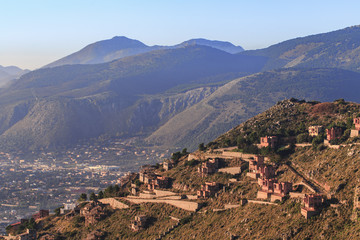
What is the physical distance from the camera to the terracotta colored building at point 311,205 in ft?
202

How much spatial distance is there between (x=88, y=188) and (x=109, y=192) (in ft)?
260

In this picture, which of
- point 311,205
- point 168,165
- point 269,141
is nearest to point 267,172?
point 269,141

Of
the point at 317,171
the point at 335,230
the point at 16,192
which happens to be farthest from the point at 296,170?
the point at 16,192

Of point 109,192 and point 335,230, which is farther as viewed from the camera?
point 109,192

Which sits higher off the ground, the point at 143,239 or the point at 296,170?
the point at 296,170

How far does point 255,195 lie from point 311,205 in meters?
12.1

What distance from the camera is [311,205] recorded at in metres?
62.0

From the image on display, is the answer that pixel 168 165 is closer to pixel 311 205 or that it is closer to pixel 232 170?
pixel 232 170

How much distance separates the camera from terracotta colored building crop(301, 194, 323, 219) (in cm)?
6156

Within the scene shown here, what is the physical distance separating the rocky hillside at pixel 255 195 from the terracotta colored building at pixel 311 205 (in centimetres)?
39

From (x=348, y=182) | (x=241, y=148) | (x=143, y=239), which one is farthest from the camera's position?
(x=241, y=148)

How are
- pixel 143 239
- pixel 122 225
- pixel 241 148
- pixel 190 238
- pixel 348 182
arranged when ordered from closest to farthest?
pixel 348 182, pixel 190 238, pixel 143 239, pixel 122 225, pixel 241 148

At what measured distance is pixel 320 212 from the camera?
6169cm

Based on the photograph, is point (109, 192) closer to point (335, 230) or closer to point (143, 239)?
point (143, 239)
